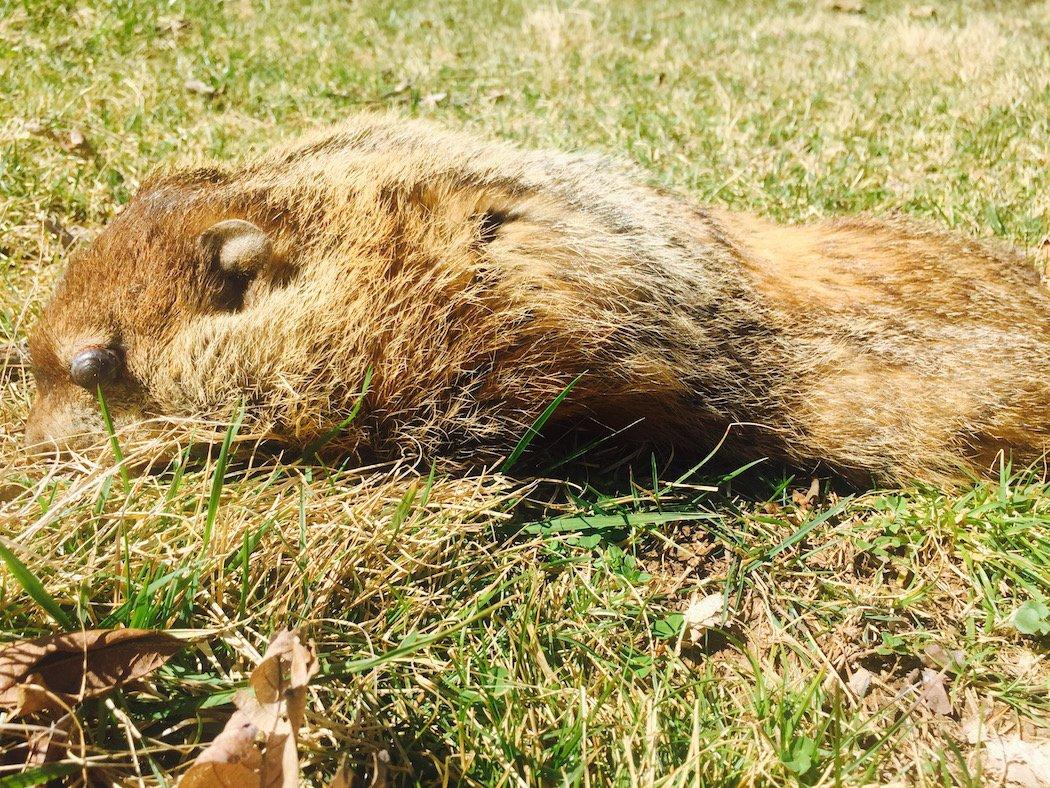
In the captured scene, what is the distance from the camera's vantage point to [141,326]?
2.61m

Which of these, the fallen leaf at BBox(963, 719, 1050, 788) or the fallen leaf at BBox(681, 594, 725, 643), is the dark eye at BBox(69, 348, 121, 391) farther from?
the fallen leaf at BBox(963, 719, 1050, 788)

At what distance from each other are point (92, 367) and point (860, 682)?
2.59 metres

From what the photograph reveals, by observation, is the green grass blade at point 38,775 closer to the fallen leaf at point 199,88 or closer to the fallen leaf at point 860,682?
the fallen leaf at point 860,682

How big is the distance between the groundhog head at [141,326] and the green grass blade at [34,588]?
2.53 ft

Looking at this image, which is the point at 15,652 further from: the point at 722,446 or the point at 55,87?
the point at 55,87

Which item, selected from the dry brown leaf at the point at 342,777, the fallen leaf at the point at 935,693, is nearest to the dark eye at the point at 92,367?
the dry brown leaf at the point at 342,777

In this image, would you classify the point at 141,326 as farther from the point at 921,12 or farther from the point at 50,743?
the point at 921,12

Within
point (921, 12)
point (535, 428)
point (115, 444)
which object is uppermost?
point (921, 12)

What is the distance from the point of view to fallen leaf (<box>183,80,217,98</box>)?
5.05 m

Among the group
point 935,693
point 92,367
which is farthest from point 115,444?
point 935,693

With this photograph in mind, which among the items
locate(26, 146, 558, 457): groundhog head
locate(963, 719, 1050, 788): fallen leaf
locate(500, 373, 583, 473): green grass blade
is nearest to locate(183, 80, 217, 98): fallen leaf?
locate(26, 146, 558, 457): groundhog head

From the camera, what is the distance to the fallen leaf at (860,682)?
229 cm

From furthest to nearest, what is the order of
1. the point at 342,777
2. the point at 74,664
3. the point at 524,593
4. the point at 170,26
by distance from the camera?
the point at 170,26, the point at 524,593, the point at 74,664, the point at 342,777

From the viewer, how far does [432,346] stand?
2.60 meters
